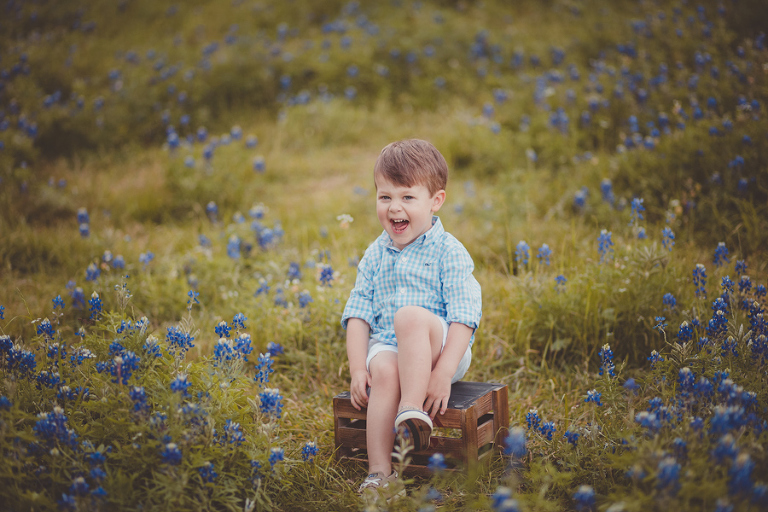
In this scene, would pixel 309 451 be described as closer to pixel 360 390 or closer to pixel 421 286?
pixel 360 390

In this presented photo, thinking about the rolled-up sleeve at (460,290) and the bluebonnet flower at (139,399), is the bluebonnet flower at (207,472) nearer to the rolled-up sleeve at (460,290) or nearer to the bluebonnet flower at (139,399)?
the bluebonnet flower at (139,399)

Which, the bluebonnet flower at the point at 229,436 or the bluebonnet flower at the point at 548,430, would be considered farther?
the bluebonnet flower at the point at 548,430

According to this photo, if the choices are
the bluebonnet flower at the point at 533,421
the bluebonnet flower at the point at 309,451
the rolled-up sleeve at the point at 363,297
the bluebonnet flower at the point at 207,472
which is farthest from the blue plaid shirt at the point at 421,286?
the bluebonnet flower at the point at 207,472

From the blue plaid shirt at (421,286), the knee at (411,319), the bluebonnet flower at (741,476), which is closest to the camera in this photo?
the bluebonnet flower at (741,476)

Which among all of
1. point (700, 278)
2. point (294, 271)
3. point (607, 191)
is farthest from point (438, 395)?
point (607, 191)

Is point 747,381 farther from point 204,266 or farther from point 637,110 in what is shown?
point 637,110

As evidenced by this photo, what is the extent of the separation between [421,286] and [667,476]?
1.32 meters

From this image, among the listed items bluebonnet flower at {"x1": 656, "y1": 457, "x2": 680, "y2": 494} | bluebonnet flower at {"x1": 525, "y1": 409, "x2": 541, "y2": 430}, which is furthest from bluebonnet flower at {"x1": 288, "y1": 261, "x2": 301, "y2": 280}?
bluebonnet flower at {"x1": 656, "y1": 457, "x2": 680, "y2": 494}

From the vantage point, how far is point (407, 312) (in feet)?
7.97

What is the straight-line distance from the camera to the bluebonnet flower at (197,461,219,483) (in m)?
2.03

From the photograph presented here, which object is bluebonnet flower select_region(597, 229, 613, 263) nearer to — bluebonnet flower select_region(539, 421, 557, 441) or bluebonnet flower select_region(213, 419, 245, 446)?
bluebonnet flower select_region(539, 421, 557, 441)

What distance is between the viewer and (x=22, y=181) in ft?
18.8

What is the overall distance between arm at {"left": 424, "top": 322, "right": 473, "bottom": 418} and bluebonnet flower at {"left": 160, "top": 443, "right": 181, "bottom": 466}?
1003 millimetres

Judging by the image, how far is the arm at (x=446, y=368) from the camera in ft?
7.94
